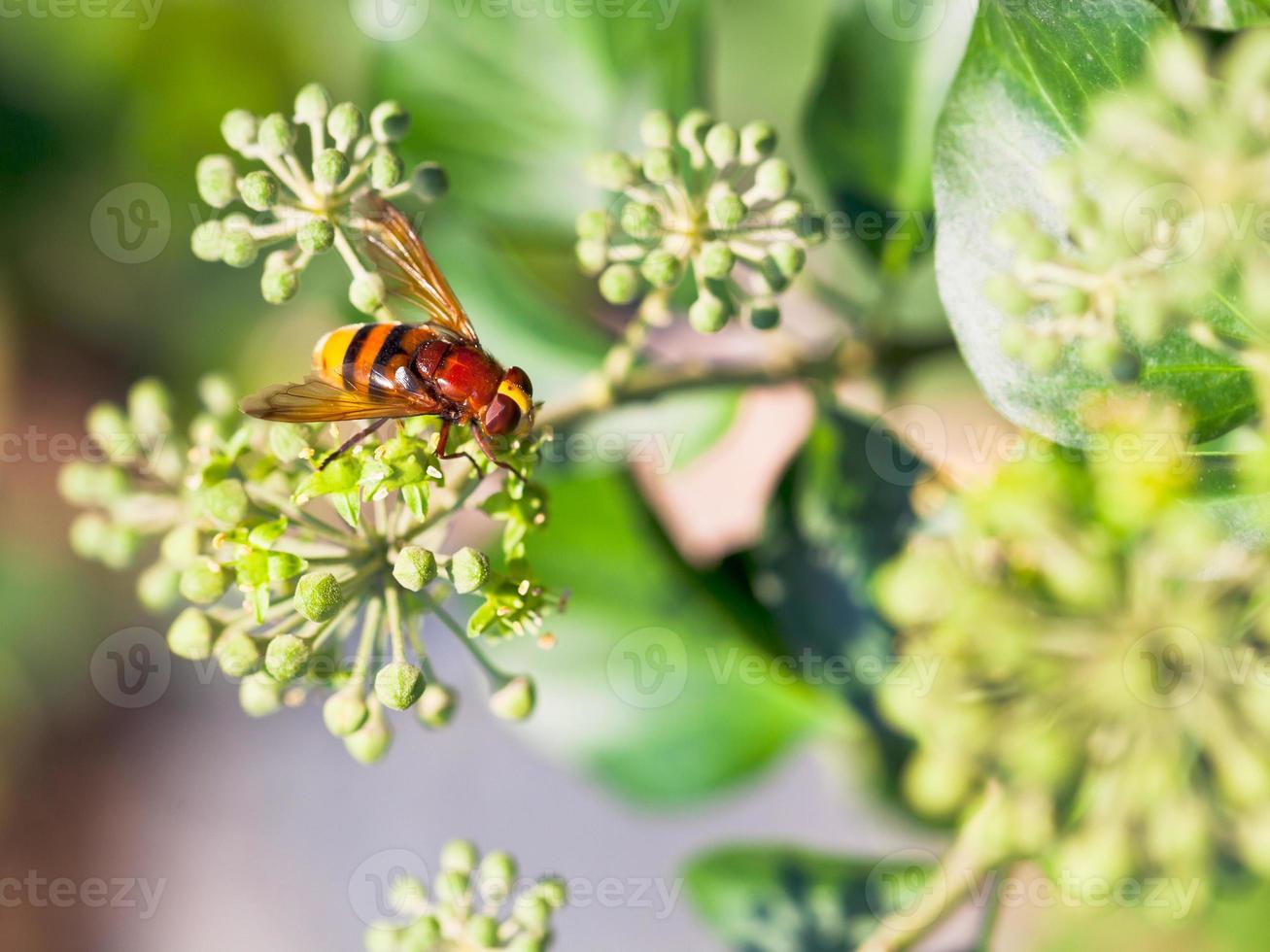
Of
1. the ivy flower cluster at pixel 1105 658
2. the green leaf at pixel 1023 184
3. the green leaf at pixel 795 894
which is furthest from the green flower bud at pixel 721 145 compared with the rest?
the green leaf at pixel 795 894

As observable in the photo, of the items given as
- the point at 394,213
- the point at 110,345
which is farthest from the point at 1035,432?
the point at 110,345

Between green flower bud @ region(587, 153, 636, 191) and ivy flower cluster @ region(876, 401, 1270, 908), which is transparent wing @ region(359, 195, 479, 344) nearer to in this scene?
green flower bud @ region(587, 153, 636, 191)

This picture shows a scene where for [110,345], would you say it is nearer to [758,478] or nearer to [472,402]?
[758,478]

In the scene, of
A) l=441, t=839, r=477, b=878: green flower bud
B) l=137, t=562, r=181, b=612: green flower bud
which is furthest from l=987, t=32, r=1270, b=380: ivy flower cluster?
l=137, t=562, r=181, b=612: green flower bud

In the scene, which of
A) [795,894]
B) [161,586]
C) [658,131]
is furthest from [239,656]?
[795,894]

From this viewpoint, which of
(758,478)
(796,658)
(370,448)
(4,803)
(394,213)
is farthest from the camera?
(4,803)

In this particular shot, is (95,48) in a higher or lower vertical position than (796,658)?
higher
